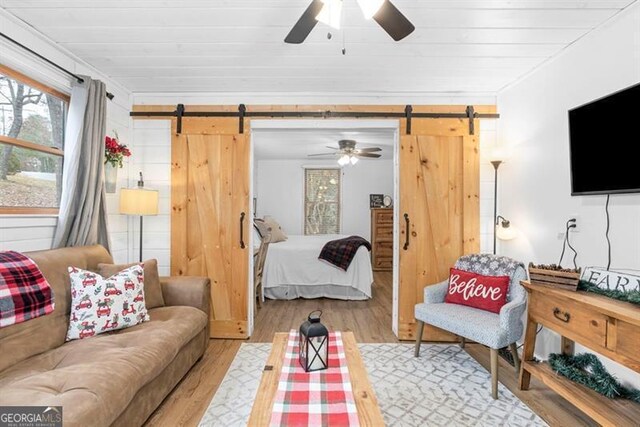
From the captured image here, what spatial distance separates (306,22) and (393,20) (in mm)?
406

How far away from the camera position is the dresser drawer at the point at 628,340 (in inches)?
57.9

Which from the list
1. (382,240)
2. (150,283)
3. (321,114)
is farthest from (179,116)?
(382,240)

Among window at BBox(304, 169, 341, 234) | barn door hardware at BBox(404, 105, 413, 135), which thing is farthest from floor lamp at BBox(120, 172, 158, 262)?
window at BBox(304, 169, 341, 234)

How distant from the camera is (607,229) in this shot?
6.61ft

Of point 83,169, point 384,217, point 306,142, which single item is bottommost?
point 384,217

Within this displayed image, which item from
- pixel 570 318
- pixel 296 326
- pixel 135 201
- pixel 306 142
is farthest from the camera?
pixel 306 142

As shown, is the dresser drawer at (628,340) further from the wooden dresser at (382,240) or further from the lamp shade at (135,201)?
the wooden dresser at (382,240)

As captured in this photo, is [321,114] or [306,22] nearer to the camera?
[306,22]

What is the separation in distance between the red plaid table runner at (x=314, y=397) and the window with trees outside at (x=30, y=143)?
82.7 inches

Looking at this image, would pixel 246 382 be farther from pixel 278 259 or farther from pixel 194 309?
pixel 278 259

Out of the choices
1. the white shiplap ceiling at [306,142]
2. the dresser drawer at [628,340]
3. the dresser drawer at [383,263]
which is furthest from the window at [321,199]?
the dresser drawer at [628,340]

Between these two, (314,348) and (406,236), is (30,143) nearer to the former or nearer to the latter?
(314,348)

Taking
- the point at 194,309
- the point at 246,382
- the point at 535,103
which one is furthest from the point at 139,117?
the point at 535,103

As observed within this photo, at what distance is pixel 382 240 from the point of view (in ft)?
22.1
